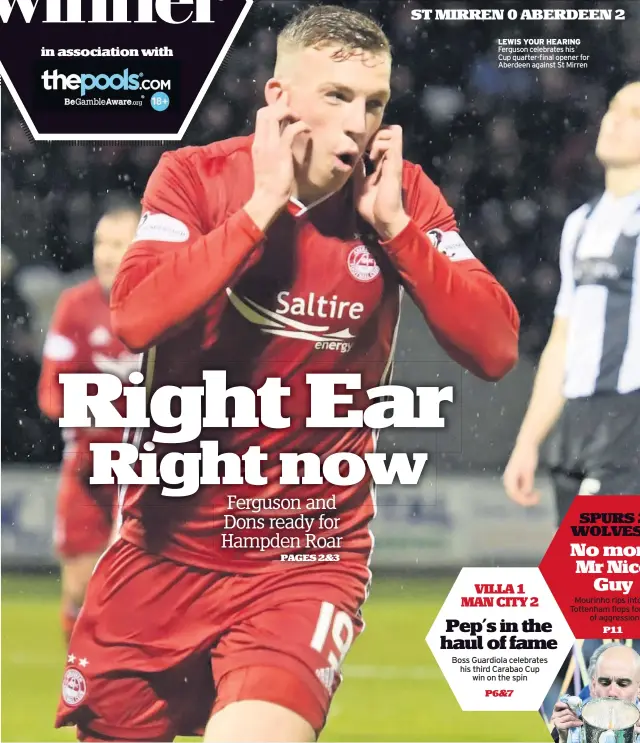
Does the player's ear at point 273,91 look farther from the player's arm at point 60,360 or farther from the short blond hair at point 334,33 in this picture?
the player's arm at point 60,360

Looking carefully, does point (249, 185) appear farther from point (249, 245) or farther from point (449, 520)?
point (449, 520)

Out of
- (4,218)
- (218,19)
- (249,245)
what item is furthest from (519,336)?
(4,218)

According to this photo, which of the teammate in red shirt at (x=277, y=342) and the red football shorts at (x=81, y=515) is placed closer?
Result: the teammate in red shirt at (x=277, y=342)

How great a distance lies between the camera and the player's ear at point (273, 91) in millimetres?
3000

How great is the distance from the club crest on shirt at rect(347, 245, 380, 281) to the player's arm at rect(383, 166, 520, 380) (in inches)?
2.9

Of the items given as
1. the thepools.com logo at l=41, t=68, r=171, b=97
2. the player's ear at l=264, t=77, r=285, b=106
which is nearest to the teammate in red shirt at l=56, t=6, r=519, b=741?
the player's ear at l=264, t=77, r=285, b=106

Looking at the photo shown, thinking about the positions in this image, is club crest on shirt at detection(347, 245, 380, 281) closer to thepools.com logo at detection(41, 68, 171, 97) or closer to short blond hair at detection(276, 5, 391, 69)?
short blond hair at detection(276, 5, 391, 69)

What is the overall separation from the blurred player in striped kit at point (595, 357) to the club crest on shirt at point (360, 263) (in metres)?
0.57

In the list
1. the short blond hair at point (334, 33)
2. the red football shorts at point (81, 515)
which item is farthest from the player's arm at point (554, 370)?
the red football shorts at point (81, 515)

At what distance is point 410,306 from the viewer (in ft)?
9.95

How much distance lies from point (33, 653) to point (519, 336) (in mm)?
1728

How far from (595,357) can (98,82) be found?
1.67m

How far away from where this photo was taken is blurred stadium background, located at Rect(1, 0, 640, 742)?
3.04 metres

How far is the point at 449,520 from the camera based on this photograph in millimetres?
3039
